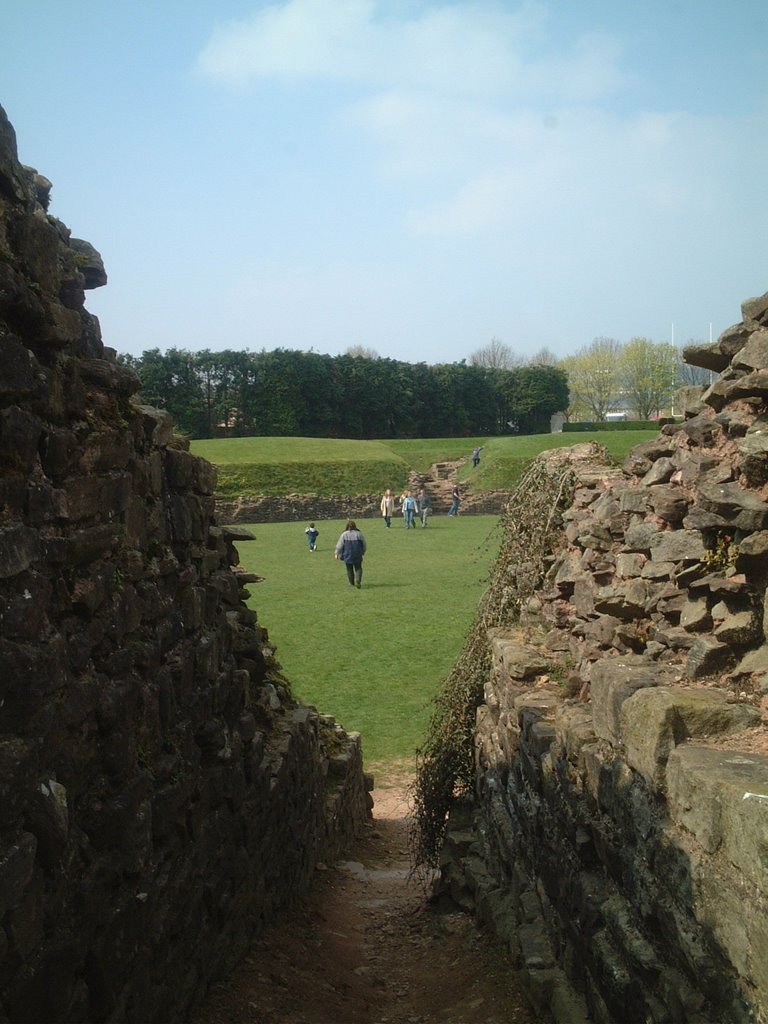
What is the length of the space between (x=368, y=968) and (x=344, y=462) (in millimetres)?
39745

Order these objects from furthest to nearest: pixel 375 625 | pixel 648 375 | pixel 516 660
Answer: pixel 648 375 → pixel 375 625 → pixel 516 660

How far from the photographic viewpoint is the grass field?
138ft

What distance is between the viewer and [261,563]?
2489 cm

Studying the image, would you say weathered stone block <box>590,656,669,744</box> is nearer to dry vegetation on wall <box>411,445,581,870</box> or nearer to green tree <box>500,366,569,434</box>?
dry vegetation on wall <box>411,445,581,870</box>

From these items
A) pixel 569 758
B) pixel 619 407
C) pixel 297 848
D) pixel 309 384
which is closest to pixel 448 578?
pixel 297 848

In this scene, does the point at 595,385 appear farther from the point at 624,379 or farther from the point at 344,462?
the point at 344,462

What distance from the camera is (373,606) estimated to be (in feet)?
60.7

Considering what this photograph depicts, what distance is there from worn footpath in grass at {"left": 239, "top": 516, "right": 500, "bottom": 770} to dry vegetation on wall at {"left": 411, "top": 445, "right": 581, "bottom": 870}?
721 mm

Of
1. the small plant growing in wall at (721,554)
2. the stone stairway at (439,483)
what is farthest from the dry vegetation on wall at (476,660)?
the stone stairway at (439,483)

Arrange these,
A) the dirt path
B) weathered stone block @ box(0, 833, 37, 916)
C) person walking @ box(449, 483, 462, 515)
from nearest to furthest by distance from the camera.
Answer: weathered stone block @ box(0, 833, 37, 916)
the dirt path
person walking @ box(449, 483, 462, 515)

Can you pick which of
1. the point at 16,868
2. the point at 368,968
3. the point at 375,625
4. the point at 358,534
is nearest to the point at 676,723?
the point at 16,868

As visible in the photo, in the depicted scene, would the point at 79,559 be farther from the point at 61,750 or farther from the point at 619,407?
the point at 619,407

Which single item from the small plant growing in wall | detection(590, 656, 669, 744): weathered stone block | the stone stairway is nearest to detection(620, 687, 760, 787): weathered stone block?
detection(590, 656, 669, 744): weathered stone block

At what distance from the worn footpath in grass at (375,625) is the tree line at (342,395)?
30.8m
